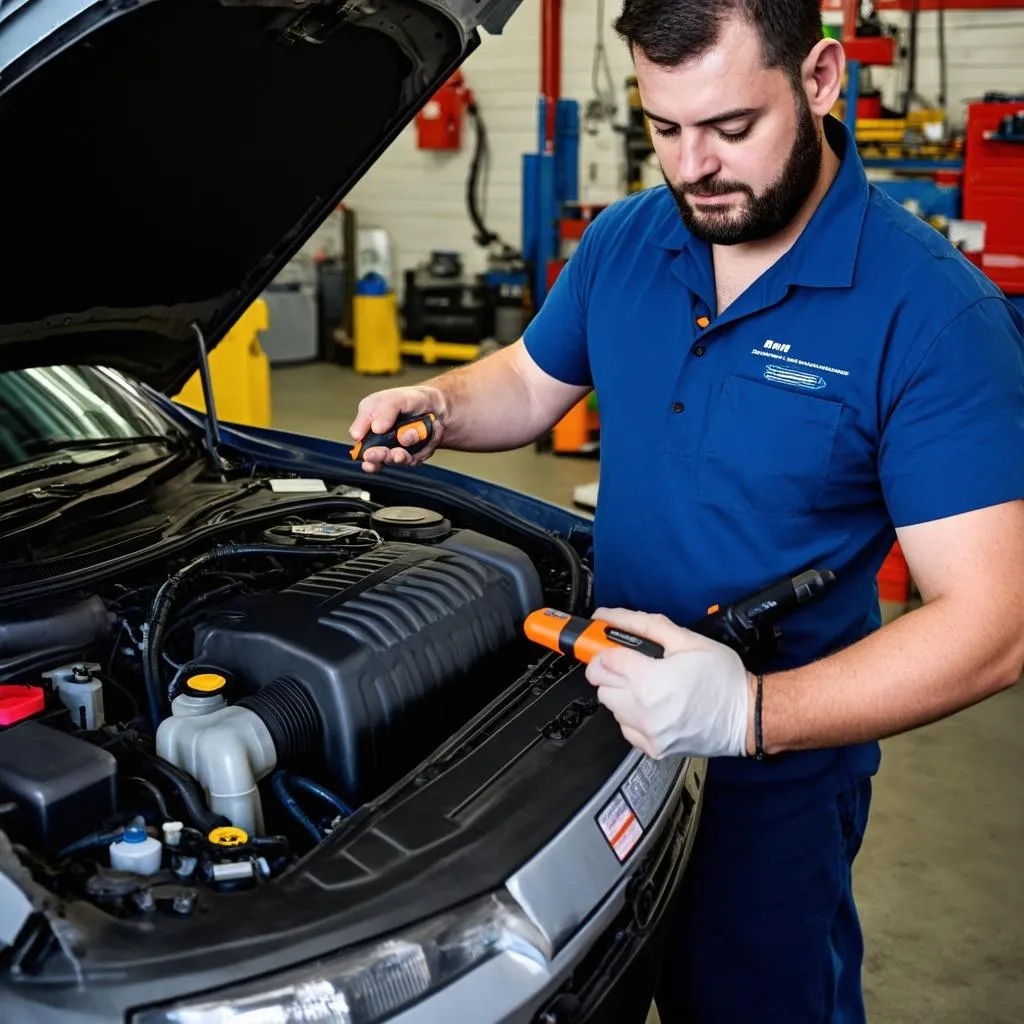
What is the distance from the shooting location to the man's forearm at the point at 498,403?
1.86 metres

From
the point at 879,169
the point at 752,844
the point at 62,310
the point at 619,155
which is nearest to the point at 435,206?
the point at 619,155

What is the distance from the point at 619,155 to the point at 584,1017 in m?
8.18

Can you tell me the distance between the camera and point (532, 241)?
25.9ft

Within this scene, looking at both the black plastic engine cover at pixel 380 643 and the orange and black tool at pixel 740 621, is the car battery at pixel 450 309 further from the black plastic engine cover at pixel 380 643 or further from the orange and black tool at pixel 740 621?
the orange and black tool at pixel 740 621

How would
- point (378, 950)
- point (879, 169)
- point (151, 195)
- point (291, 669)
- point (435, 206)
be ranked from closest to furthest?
1. point (378, 950)
2. point (291, 669)
3. point (151, 195)
4. point (879, 169)
5. point (435, 206)

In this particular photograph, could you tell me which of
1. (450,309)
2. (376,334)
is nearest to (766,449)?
(376,334)

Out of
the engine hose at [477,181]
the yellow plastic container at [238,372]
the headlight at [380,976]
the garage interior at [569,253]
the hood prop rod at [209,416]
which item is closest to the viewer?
the headlight at [380,976]

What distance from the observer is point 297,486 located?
2.12 m

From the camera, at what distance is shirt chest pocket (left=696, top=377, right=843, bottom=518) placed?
147cm

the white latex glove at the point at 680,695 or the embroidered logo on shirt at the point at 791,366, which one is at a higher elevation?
the embroidered logo on shirt at the point at 791,366

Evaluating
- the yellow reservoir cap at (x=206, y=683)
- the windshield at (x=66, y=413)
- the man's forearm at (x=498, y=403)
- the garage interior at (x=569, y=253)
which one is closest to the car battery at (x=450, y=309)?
the garage interior at (x=569, y=253)

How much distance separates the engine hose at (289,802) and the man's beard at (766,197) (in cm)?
83

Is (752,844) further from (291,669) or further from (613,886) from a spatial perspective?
(291,669)

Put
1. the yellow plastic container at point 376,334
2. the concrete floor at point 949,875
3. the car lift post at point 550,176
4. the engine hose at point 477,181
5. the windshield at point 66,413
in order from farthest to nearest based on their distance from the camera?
the engine hose at point 477,181 < the yellow plastic container at point 376,334 < the car lift post at point 550,176 < the concrete floor at point 949,875 < the windshield at point 66,413
